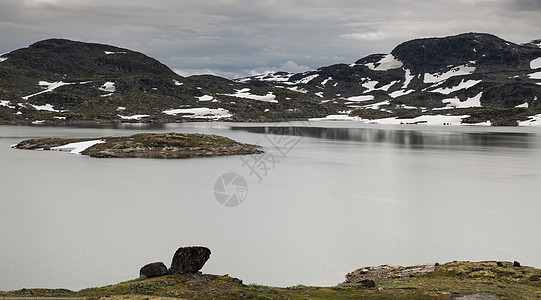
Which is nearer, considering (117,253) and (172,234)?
(117,253)

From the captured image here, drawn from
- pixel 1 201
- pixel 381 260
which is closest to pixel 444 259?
pixel 381 260

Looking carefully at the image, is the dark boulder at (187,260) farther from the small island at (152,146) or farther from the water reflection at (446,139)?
the water reflection at (446,139)

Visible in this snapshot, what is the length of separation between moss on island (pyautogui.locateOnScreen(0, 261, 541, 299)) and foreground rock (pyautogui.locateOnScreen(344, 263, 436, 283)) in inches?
58.3

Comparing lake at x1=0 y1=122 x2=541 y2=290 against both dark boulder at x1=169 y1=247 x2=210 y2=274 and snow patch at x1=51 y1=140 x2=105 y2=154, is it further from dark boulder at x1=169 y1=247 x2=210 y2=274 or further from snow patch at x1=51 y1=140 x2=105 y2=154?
snow patch at x1=51 y1=140 x2=105 y2=154

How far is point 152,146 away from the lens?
316ft

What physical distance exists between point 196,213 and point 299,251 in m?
15.7

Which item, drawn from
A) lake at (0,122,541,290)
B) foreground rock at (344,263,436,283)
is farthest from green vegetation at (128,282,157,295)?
foreground rock at (344,263,436,283)

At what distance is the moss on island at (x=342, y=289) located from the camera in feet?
60.5

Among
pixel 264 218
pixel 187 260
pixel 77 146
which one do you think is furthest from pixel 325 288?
pixel 77 146

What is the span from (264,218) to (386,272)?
17.2m

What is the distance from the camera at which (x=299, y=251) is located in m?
31.5

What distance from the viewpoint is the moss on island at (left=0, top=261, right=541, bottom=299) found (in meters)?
18.4

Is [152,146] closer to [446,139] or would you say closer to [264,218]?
[264,218]

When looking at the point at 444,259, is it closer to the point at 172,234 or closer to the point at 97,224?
the point at 172,234
